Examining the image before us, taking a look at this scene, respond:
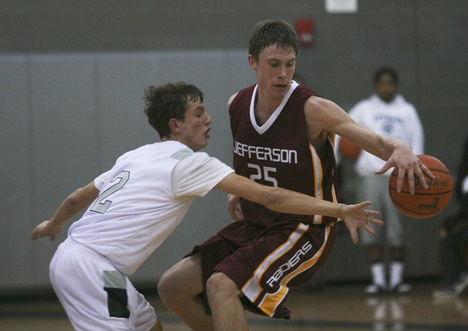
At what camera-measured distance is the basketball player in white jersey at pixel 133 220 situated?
361cm

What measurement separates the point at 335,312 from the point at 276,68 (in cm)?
340

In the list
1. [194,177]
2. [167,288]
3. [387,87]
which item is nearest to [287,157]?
[194,177]

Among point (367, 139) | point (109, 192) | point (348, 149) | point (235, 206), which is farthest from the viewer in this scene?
point (348, 149)

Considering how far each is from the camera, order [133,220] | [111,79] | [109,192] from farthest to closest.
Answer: [111,79] < [109,192] < [133,220]

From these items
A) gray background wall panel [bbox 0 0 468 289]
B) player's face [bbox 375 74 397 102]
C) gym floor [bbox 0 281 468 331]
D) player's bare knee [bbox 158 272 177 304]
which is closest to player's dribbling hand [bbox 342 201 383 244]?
player's bare knee [bbox 158 272 177 304]

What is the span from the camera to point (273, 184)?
4.23 meters

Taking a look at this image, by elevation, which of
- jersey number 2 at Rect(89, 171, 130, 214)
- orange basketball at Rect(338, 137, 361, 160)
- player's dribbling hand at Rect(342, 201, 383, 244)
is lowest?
orange basketball at Rect(338, 137, 361, 160)

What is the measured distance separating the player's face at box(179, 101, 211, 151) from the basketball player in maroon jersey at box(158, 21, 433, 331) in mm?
328

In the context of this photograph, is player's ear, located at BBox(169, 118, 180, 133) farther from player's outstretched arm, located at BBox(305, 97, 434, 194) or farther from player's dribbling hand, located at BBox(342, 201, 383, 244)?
player's dribbling hand, located at BBox(342, 201, 383, 244)

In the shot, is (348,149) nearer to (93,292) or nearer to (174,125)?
(174,125)

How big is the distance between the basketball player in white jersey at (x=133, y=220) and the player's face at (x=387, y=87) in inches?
179

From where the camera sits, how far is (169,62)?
792cm

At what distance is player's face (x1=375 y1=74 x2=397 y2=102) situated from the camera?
26.4 feet

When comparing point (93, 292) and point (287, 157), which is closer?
point (93, 292)
